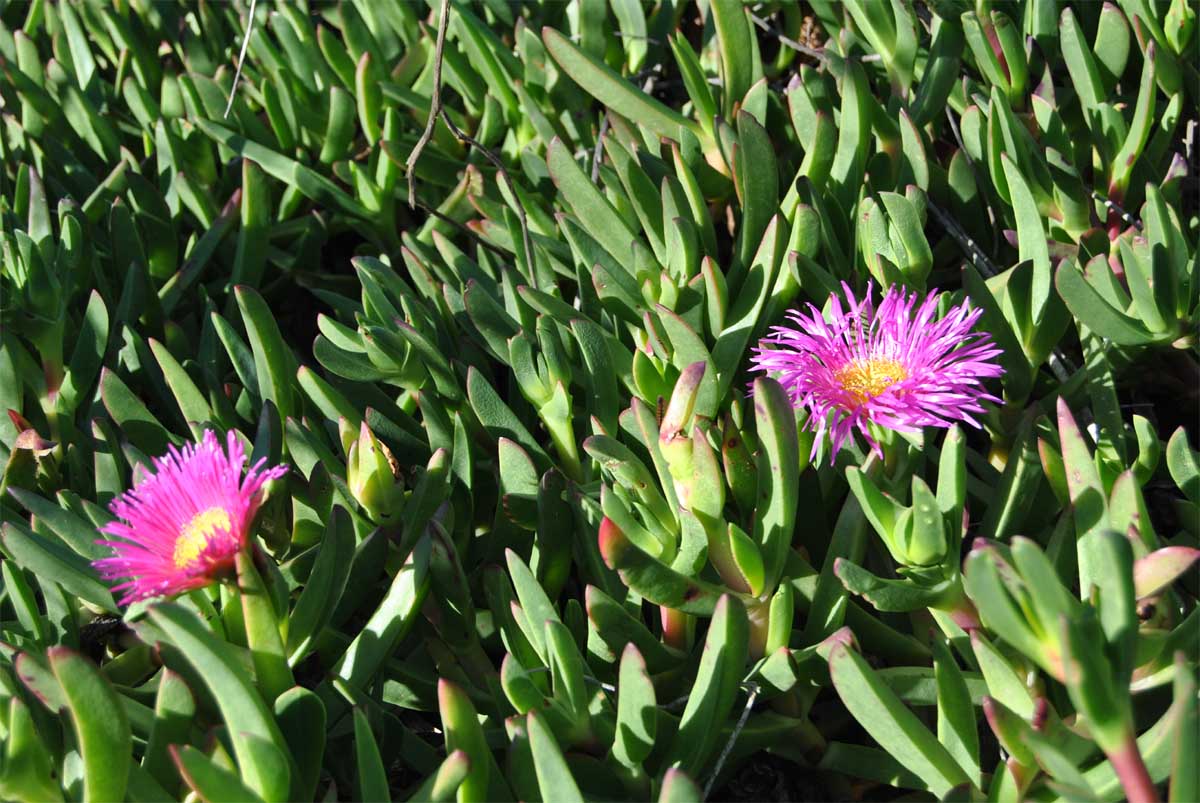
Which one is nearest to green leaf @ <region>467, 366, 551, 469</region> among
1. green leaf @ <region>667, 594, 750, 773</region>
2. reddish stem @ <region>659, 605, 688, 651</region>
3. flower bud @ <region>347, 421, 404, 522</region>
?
flower bud @ <region>347, 421, 404, 522</region>

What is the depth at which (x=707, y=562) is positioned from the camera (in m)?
0.99

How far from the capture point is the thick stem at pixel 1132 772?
657 millimetres

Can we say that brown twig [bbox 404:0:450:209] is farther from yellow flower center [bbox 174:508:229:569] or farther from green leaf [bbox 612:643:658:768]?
green leaf [bbox 612:643:658:768]

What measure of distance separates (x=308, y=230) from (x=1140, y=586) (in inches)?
39.8

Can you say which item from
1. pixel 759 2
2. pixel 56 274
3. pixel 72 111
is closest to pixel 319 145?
pixel 72 111

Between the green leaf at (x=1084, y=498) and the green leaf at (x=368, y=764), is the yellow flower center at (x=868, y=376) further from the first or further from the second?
the green leaf at (x=368, y=764)

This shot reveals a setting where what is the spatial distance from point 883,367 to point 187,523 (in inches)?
21.4

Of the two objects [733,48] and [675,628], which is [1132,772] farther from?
[733,48]

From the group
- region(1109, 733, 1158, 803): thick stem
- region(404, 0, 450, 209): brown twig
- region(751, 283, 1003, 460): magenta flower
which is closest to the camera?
region(1109, 733, 1158, 803): thick stem

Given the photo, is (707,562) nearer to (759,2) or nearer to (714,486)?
(714,486)

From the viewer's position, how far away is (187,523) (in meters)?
0.83

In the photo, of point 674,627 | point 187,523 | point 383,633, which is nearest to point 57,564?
point 187,523

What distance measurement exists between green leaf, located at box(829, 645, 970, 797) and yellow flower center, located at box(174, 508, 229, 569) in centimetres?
43

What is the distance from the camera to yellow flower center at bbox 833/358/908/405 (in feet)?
3.01
